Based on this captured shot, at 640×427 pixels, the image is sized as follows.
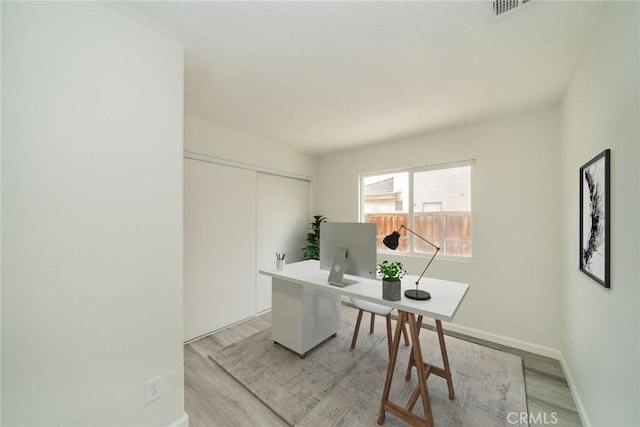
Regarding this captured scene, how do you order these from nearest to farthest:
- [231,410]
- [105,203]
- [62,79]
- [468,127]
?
[62,79]
[105,203]
[231,410]
[468,127]

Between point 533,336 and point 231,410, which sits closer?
point 231,410

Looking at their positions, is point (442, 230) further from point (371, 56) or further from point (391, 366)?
point (371, 56)

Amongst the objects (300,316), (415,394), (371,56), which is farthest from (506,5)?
(300,316)

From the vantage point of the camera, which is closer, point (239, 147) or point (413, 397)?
point (413, 397)

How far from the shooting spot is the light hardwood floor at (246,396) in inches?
64.8

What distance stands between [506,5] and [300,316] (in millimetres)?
2623

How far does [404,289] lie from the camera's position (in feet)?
6.17

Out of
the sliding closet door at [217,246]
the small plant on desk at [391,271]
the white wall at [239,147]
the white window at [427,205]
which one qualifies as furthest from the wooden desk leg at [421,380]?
the white wall at [239,147]

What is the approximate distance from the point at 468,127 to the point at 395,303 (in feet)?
8.03

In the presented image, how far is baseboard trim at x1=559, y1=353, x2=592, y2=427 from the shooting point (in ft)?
5.14

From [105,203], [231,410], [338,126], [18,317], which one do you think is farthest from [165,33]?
[231,410]

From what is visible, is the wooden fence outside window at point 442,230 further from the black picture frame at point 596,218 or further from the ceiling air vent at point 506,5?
the ceiling air vent at point 506,5

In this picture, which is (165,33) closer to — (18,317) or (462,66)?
(18,317)

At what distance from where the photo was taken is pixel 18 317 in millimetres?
1073
